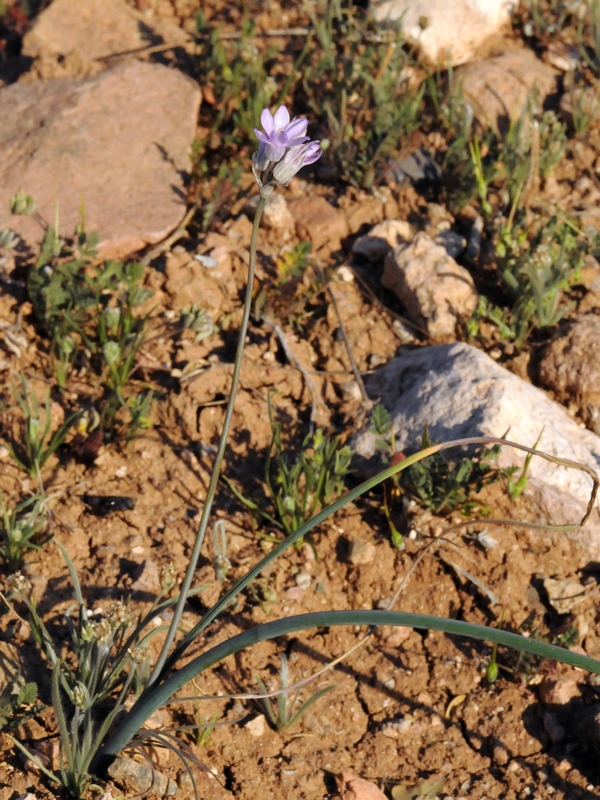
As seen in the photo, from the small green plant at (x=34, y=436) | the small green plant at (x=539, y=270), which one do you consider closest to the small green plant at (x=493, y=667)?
the small green plant at (x=539, y=270)

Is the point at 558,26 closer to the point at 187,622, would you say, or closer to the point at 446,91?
the point at 446,91

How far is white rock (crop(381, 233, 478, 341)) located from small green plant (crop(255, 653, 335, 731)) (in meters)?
1.63

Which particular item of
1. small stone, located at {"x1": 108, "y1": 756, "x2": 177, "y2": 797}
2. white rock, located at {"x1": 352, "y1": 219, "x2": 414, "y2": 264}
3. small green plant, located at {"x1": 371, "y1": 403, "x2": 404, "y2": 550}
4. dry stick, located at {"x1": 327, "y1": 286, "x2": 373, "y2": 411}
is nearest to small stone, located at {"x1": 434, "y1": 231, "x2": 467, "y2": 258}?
white rock, located at {"x1": 352, "y1": 219, "x2": 414, "y2": 264}

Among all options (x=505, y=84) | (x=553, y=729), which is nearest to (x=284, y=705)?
(x=553, y=729)

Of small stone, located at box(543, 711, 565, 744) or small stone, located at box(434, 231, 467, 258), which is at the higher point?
small stone, located at box(434, 231, 467, 258)

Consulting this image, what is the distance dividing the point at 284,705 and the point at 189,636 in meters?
0.55

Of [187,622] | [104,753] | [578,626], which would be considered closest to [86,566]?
[187,622]

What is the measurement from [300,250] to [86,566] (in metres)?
1.59

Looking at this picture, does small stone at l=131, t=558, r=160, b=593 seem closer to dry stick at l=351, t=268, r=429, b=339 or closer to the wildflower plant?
the wildflower plant

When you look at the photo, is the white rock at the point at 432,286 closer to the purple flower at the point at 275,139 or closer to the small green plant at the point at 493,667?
the small green plant at the point at 493,667

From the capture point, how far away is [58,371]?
326 cm

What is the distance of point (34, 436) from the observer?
292 cm

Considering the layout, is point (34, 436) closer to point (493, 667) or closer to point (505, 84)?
point (493, 667)

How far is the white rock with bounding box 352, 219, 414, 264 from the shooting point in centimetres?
385
